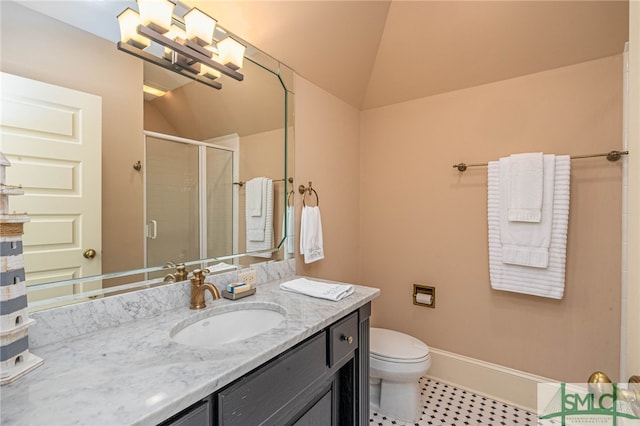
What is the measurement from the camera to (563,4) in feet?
4.95

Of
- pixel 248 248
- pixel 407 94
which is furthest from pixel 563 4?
pixel 248 248

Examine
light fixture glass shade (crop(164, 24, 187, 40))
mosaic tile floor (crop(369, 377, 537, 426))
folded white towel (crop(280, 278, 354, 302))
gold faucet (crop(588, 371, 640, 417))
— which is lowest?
mosaic tile floor (crop(369, 377, 537, 426))

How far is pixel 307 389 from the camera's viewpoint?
0.95 metres

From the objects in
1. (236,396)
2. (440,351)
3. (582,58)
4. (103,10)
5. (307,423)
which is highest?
(582,58)

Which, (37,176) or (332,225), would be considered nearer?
(37,176)

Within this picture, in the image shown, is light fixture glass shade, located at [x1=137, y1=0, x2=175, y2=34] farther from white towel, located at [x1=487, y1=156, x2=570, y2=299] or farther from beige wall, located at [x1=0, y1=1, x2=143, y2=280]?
white towel, located at [x1=487, y1=156, x2=570, y2=299]

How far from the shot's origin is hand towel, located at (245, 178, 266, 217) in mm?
1579

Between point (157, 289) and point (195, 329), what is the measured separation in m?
0.21

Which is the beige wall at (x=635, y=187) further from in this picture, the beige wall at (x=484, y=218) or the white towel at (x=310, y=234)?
the white towel at (x=310, y=234)

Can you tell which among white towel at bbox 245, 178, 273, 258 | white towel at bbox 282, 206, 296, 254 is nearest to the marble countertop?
white towel at bbox 245, 178, 273, 258

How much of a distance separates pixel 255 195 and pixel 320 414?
1070 mm

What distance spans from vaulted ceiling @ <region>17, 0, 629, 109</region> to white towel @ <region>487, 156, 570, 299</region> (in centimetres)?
63

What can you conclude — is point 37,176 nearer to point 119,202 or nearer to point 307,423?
point 119,202

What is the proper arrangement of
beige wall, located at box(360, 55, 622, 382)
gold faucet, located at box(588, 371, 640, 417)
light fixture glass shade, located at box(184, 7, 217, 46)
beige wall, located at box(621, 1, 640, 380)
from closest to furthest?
gold faucet, located at box(588, 371, 640, 417) → beige wall, located at box(621, 1, 640, 380) → light fixture glass shade, located at box(184, 7, 217, 46) → beige wall, located at box(360, 55, 622, 382)
